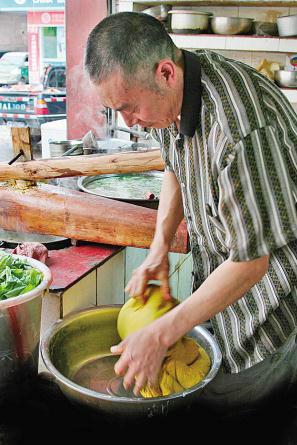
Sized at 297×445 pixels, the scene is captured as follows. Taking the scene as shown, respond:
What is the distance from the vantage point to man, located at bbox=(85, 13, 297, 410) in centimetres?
152

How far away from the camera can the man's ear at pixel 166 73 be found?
1608mm

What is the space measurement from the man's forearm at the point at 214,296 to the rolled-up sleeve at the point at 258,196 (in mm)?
58

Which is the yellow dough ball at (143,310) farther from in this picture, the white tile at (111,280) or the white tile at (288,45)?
the white tile at (288,45)

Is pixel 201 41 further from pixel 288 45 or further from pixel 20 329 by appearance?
pixel 20 329

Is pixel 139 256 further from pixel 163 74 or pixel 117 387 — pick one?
pixel 163 74

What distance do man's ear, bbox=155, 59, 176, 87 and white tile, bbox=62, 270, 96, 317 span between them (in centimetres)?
124

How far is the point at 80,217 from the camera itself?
2.86 m

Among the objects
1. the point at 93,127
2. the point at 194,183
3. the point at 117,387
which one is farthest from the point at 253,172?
the point at 93,127

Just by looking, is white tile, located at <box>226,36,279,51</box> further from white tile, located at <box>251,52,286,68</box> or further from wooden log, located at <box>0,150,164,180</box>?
wooden log, located at <box>0,150,164,180</box>

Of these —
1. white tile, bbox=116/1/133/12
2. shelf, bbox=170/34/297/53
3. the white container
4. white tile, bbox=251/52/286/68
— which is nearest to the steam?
the white container

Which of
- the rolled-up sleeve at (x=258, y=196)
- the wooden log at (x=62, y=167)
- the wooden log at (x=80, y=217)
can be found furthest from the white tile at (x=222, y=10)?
the rolled-up sleeve at (x=258, y=196)

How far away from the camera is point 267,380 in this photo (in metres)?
2.18

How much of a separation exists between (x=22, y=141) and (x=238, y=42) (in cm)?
427

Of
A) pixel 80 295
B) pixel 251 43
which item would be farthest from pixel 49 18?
pixel 80 295
